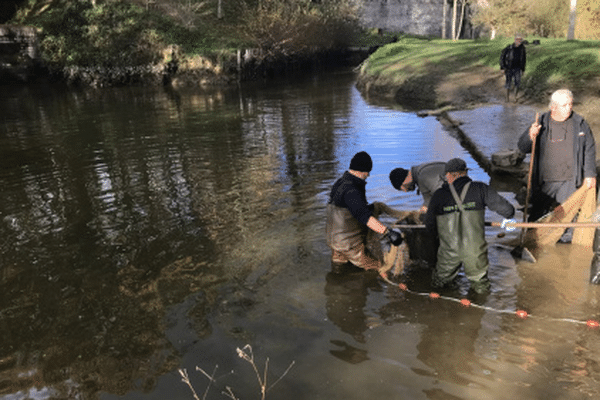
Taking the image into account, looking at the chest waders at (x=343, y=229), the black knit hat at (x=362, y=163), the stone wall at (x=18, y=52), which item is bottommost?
the chest waders at (x=343, y=229)

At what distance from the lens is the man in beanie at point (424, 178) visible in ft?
24.8

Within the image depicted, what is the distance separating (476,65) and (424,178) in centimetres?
2317

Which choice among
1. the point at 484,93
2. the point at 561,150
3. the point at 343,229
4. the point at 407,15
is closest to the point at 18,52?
the point at 484,93

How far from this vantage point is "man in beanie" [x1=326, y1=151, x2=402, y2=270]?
22.6ft

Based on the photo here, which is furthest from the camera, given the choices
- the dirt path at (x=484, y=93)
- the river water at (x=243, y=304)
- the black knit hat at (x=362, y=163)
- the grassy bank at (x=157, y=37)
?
the grassy bank at (x=157, y=37)

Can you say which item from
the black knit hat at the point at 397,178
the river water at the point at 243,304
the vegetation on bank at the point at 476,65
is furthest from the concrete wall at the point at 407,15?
the black knit hat at the point at 397,178

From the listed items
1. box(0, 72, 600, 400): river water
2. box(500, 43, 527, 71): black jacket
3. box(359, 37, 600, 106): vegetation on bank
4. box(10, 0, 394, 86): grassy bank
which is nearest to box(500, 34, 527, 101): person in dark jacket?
box(500, 43, 527, 71): black jacket

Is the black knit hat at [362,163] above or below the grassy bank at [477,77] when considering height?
below

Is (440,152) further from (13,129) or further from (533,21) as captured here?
(533,21)

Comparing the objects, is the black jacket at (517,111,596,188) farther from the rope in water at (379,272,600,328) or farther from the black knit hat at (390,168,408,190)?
the rope in water at (379,272,600,328)

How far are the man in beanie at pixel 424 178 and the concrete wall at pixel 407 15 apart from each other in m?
89.2

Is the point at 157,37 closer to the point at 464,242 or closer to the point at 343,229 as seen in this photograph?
the point at 343,229

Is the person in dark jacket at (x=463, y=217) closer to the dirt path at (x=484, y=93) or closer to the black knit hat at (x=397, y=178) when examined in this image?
the black knit hat at (x=397, y=178)

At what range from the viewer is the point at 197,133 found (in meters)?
20.2
